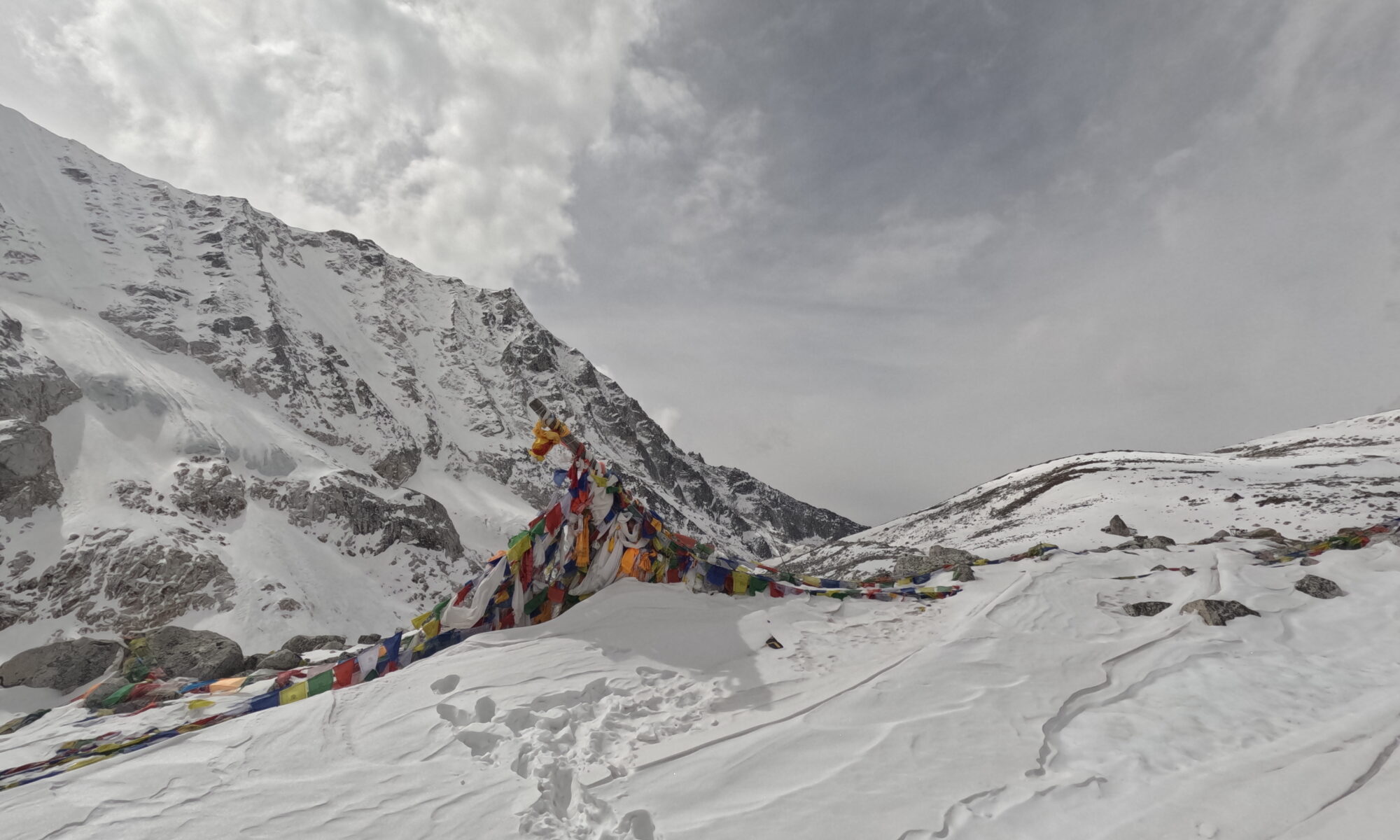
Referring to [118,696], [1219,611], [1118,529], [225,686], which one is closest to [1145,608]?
[1219,611]

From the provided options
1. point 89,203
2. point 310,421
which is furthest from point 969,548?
point 89,203

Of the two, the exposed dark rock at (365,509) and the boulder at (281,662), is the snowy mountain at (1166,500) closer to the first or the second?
the boulder at (281,662)

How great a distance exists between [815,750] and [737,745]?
519 millimetres

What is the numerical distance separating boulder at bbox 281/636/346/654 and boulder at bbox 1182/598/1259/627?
11.0m

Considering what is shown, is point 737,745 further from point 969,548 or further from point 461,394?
point 461,394

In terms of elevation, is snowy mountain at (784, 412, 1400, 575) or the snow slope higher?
snowy mountain at (784, 412, 1400, 575)

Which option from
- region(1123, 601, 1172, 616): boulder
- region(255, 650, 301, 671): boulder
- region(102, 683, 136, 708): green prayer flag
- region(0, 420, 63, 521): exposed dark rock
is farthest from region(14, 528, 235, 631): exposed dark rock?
region(1123, 601, 1172, 616): boulder

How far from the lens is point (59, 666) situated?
23.6 ft

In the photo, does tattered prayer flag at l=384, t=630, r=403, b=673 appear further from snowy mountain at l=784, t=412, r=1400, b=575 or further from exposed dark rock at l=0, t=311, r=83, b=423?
exposed dark rock at l=0, t=311, r=83, b=423

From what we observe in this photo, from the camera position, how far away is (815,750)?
12.0 ft

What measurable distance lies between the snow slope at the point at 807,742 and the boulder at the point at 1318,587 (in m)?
0.70

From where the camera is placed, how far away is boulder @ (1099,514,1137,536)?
1726 cm

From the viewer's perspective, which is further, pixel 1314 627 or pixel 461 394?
pixel 461 394

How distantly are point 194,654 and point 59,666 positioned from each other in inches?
81.8
